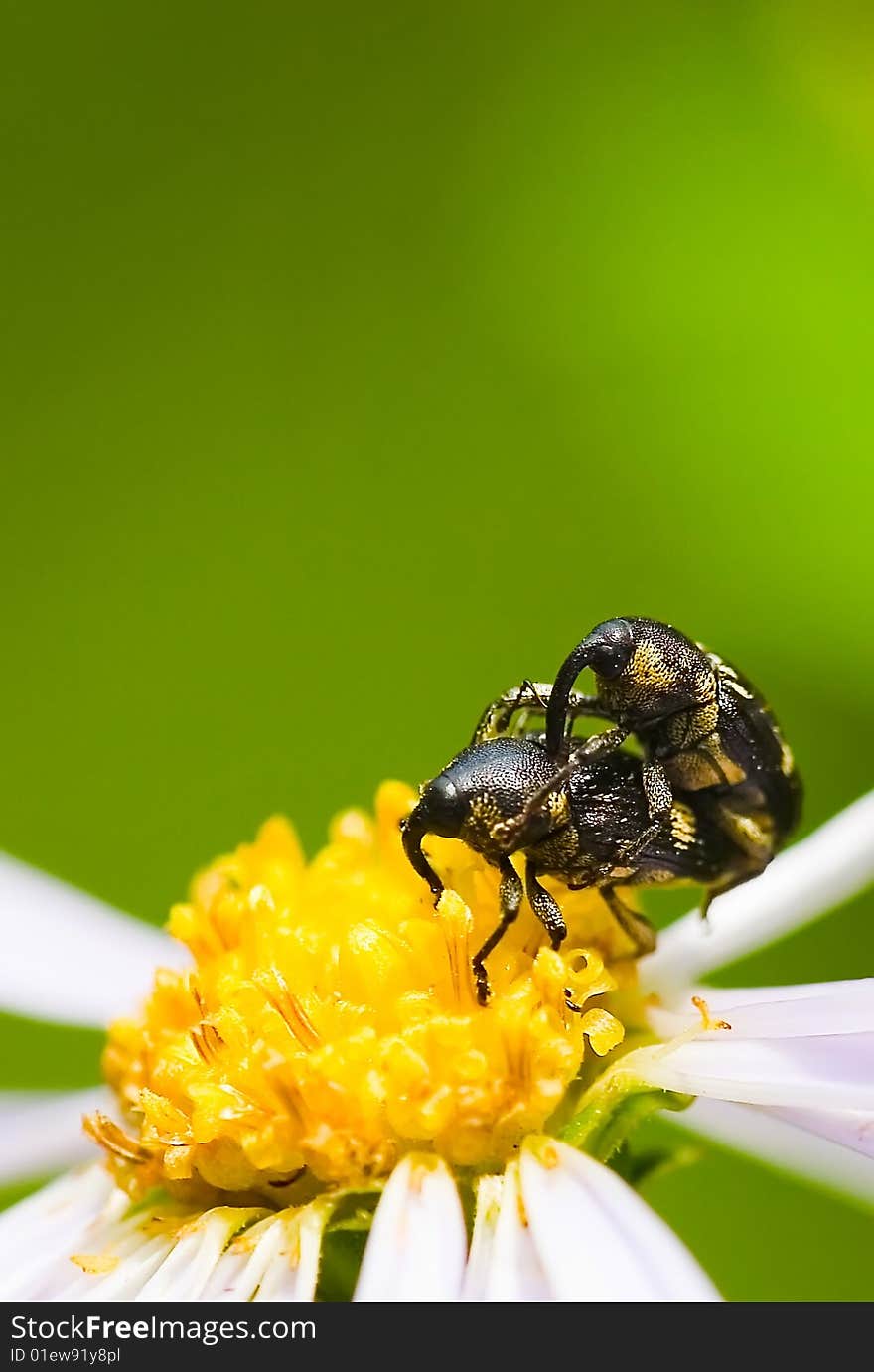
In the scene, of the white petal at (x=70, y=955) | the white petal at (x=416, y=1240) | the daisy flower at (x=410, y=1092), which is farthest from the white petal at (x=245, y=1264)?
the white petal at (x=70, y=955)

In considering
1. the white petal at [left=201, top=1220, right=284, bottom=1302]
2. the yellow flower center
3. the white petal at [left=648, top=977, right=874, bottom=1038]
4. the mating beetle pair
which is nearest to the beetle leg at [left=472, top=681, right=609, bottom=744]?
the mating beetle pair

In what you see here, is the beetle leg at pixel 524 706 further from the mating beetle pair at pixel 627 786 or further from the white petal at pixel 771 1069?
A: the white petal at pixel 771 1069

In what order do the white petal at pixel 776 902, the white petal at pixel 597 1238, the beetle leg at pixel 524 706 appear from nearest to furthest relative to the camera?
the white petal at pixel 597 1238 → the beetle leg at pixel 524 706 → the white petal at pixel 776 902

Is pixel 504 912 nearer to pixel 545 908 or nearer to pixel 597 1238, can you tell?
pixel 545 908

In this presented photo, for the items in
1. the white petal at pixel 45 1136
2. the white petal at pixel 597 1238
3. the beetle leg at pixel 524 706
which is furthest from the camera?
the white petal at pixel 45 1136

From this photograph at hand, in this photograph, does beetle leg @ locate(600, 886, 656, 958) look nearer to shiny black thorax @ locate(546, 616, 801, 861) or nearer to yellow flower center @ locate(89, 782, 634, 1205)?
yellow flower center @ locate(89, 782, 634, 1205)

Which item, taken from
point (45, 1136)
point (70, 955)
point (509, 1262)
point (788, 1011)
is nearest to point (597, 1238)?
point (509, 1262)
